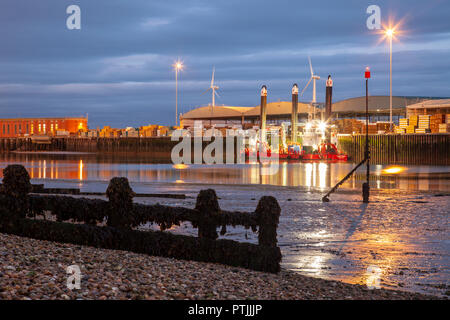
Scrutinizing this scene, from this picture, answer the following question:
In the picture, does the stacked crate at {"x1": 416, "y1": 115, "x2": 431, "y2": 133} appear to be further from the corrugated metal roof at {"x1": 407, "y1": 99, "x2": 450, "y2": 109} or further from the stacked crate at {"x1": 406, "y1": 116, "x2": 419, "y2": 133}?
the corrugated metal roof at {"x1": 407, "y1": 99, "x2": 450, "y2": 109}

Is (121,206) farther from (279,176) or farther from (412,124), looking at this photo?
(412,124)

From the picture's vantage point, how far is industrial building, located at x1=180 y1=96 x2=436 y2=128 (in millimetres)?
109794

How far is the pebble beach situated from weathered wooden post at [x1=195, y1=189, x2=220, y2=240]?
21.0 inches

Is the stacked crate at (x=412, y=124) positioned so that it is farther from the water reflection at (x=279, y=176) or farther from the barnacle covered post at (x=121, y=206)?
the barnacle covered post at (x=121, y=206)

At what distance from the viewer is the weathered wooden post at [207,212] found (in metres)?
9.88

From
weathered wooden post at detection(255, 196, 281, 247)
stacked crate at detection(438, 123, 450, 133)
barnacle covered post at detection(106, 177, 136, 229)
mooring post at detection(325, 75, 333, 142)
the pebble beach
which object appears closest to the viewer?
the pebble beach

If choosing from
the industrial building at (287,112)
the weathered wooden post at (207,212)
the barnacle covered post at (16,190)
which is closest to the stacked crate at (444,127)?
the industrial building at (287,112)

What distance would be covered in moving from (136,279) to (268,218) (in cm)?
247

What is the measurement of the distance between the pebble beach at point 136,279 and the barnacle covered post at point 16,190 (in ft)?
2.08

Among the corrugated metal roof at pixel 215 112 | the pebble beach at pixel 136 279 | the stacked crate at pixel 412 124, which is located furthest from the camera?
the corrugated metal roof at pixel 215 112

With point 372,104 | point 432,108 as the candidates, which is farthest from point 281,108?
point 432,108

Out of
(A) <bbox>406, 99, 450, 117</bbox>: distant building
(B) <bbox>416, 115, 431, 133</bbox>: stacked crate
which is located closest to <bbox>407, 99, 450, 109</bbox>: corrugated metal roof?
(A) <bbox>406, 99, 450, 117</bbox>: distant building

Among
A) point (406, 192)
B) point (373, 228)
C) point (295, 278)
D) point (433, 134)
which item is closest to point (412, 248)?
point (373, 228)
